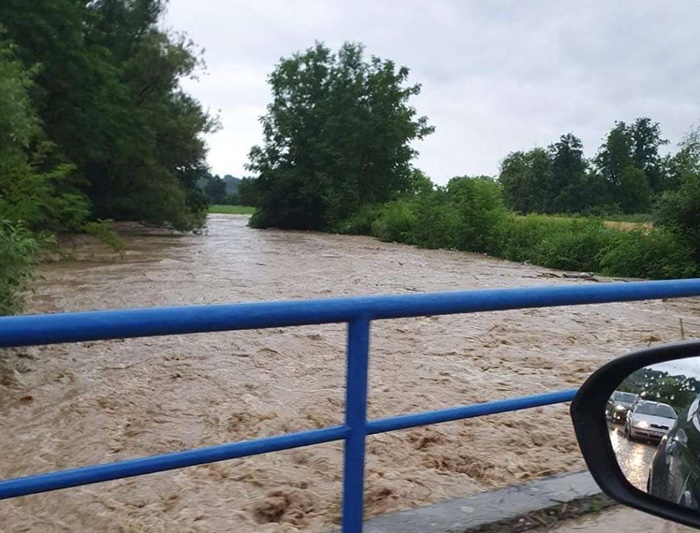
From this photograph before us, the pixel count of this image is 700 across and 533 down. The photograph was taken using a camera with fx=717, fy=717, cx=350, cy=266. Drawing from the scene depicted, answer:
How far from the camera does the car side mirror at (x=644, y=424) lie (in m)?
1.20

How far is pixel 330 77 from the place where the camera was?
51031 mm

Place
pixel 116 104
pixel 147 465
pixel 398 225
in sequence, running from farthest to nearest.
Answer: pixel 398 225, pixel 116 104, pixel 147 465

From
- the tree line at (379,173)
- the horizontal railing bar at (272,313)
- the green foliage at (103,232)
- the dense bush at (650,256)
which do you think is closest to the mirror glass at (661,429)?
the horizontal railing bar at (272,313)

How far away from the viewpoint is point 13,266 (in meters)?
8.81

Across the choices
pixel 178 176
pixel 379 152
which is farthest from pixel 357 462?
pixel 379 152

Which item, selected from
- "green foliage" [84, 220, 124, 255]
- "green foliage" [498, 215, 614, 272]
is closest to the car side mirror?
"green foliage" [84, 220, 124, 255]

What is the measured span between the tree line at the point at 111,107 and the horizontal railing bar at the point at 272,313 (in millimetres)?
15352

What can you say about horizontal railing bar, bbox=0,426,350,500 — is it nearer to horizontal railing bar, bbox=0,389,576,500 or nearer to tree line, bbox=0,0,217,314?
horizontal railing bar, bbox=0,389,576,500

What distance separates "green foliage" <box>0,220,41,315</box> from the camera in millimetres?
8664

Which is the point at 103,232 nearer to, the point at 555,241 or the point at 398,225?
the point at 555,241

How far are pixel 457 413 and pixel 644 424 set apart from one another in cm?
119

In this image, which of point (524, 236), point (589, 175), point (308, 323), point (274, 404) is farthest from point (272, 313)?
point (589, 175)

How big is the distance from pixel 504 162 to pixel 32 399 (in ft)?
242

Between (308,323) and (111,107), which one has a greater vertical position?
(111,107)
